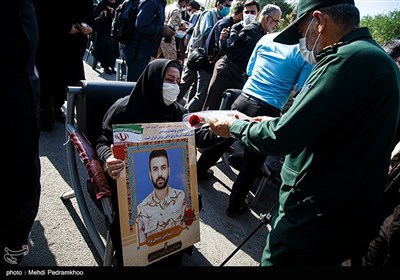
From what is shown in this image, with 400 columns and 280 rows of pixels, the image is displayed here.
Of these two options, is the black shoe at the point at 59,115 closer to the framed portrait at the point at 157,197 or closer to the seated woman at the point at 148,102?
the seated woman at the point at 148,102

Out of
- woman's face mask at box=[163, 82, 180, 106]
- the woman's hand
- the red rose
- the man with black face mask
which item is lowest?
the man with black face mask

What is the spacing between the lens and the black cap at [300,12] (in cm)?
123

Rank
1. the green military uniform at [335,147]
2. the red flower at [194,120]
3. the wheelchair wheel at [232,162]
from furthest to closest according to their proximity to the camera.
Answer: the wheelchair wheel at [232,162] < the red flower at [194,120] < the green military uniform at [335,147]

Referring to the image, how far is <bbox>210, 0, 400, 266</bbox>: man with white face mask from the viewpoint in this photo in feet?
3.69

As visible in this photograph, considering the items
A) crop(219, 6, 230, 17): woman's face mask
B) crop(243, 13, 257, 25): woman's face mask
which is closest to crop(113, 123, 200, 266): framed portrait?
crop(243, 13, 257, 25): woman's face mask

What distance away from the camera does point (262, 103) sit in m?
2.85

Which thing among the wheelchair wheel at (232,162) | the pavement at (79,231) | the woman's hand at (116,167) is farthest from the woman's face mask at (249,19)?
the woman's hand at (116,167)

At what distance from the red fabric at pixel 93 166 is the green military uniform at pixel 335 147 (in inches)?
36.5

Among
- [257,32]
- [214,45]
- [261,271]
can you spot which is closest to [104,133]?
[261,271]

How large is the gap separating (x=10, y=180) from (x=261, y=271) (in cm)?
118

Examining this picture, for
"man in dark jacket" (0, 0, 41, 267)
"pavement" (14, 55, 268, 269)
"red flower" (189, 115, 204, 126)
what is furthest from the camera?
"pavement" (14, 55, 268, 269)

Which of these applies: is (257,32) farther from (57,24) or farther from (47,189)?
(47,189)

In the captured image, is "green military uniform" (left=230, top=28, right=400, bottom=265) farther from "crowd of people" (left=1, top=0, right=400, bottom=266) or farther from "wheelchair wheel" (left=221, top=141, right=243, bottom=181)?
"wheelchair wheel" (left=221, top=141, right=243, bottom=181)

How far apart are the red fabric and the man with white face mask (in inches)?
35.8
